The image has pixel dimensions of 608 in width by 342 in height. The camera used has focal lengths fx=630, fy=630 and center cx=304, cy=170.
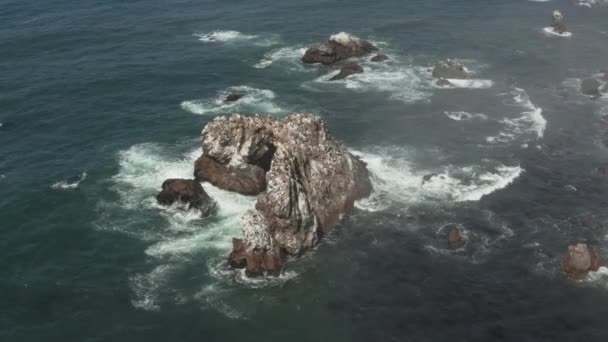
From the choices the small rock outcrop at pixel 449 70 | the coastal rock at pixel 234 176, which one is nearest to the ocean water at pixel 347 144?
the coastal rock at pixel 234 176

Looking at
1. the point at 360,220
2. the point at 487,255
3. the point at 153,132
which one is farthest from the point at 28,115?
the point at 487,255

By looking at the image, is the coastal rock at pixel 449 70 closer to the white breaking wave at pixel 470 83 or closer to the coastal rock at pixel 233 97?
the white breaking wave at pixel 470 83

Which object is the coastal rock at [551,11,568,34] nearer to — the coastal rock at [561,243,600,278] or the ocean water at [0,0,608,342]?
the ocean water at [0,0,608,342]

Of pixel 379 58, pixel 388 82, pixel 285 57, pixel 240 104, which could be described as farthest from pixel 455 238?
pixel 285 57

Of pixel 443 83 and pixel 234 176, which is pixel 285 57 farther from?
pixel 234 176

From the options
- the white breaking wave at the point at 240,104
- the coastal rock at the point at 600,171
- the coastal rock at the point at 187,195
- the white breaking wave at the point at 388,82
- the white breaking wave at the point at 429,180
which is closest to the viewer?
the coastal rock at the point at 187,195

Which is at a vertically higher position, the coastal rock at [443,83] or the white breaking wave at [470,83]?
the coastal rock at [443,83]
